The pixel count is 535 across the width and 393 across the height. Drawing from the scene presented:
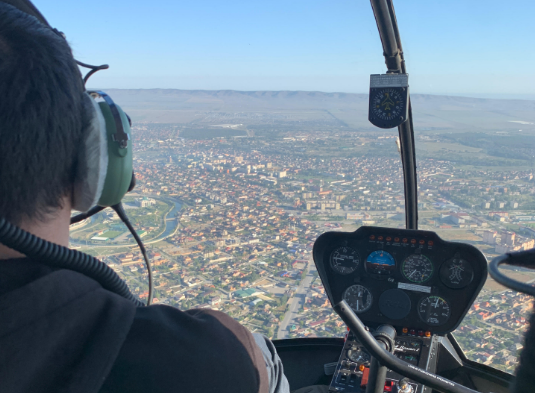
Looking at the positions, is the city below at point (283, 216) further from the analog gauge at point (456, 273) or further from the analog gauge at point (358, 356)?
the analog gauge at point (358, 356)

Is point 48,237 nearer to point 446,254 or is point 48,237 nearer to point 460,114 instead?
point 446,254

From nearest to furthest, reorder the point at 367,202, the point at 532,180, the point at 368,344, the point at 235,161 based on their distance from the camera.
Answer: the point at 368,344
the point at 532,180
the point at 367,202
the point at 235,161

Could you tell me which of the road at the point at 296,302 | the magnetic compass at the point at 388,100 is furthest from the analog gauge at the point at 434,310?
the magnetic compass at the point at 388,100

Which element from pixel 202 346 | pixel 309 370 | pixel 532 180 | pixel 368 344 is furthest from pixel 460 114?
pixel 202 346

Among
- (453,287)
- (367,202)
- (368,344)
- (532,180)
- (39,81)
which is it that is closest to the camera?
(39,81)

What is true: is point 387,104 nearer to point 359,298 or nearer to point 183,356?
point 359,298

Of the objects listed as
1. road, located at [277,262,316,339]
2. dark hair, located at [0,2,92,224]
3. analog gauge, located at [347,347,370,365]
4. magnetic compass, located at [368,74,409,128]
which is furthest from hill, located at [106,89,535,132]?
dark hair, located at [0,2,92,224]

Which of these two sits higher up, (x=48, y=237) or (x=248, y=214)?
(x=48, y=237)
